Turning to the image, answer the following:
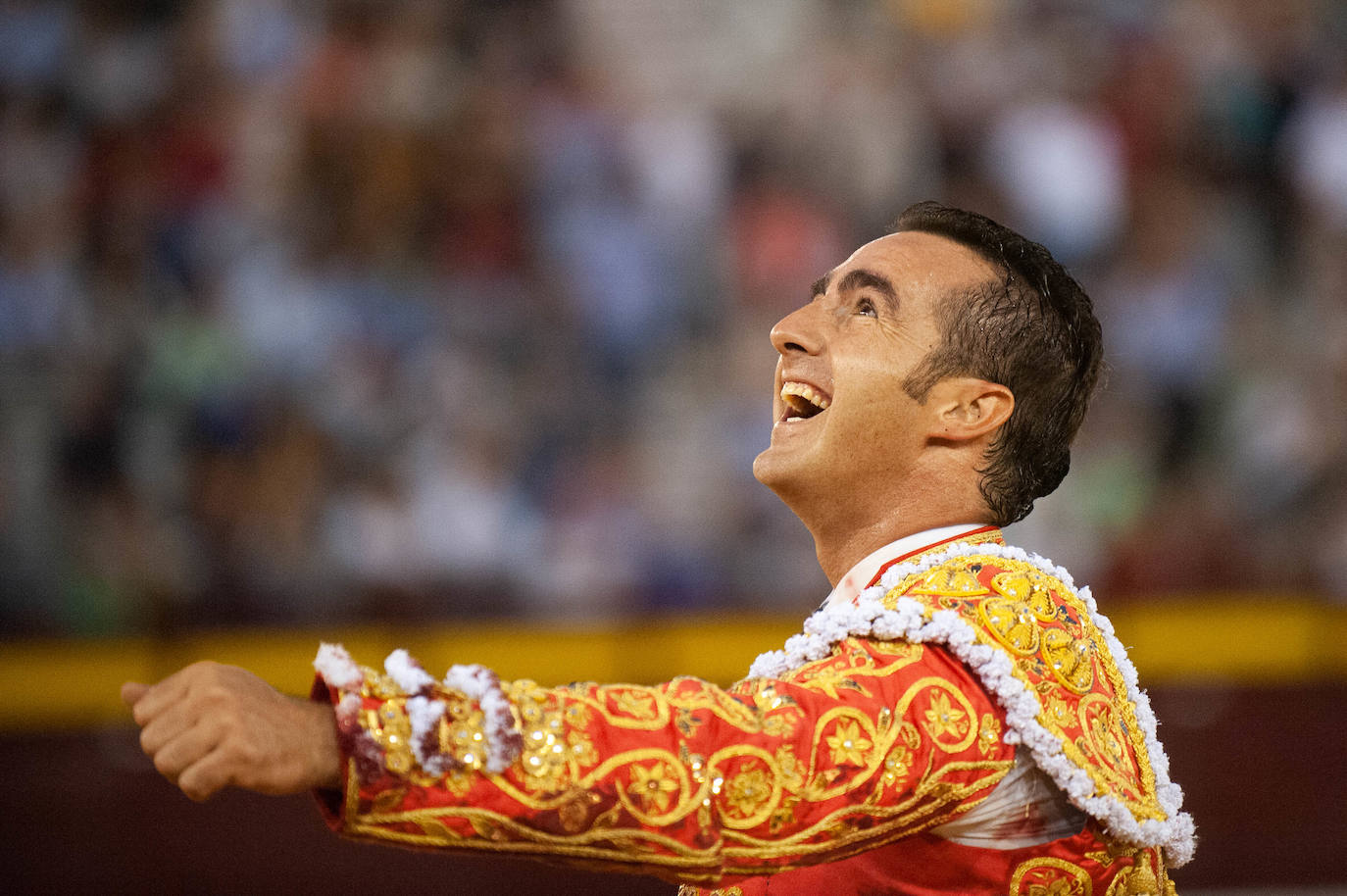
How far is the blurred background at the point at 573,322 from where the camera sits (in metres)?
5.40

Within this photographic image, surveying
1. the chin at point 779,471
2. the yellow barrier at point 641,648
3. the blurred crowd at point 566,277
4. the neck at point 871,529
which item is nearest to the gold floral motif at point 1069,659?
the neck at point 871,529

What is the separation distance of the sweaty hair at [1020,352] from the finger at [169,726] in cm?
89

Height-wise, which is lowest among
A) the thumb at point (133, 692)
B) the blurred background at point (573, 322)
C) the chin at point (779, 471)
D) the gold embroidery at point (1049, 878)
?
the gold embroidery at point (1049, 878)

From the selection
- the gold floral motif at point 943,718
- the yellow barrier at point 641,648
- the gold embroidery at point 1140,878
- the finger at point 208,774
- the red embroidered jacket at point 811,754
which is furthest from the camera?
the yellow barrier at point 641,648

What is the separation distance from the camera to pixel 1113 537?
573 centimetres

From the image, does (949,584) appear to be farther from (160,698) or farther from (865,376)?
(160,698)

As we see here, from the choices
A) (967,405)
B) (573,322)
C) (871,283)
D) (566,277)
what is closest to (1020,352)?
(967,405)

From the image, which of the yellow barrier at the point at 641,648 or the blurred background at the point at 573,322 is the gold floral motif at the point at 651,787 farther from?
the yellow barrier at the point at 641,648

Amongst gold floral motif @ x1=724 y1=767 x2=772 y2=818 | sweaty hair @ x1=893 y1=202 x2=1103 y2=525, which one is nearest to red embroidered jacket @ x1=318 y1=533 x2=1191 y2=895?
gold floral motif @ x1=724 y1=767 x2=772 y2=818

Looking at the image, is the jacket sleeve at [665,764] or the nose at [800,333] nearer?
the jacket sleeve at [665,764]

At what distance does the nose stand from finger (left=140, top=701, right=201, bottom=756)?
2.81 ft

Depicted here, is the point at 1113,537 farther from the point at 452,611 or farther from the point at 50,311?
the point at 50,311

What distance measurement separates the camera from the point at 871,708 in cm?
131

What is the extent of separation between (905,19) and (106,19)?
3.70 meters
